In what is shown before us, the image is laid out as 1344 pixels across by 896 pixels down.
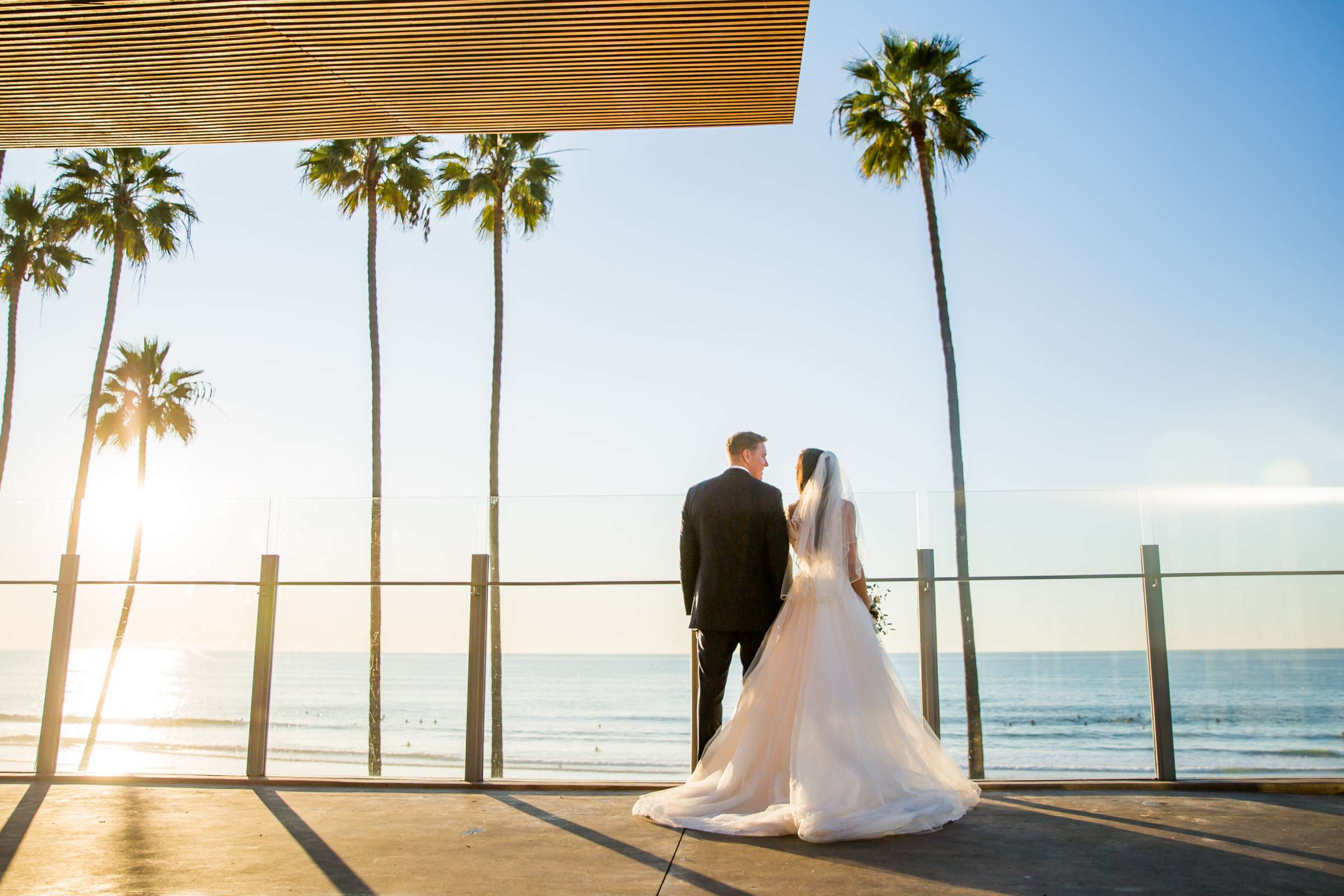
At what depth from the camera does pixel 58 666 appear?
23.0 ft

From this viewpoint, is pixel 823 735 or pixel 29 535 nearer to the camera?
pixel 823 735

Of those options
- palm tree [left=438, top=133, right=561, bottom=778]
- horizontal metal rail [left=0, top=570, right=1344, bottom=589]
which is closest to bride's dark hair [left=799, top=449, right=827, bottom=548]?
horizontal metal rail [left=0, top=570, right=1344, bottom=589]

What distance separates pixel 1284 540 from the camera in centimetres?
648

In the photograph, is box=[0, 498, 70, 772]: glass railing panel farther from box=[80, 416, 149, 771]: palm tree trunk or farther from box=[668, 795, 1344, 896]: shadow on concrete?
box=[668, 795, 1344, 896]: shadow on concrete

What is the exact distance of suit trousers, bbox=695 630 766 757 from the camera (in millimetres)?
5230

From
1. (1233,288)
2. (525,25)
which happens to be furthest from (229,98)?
(1233,288)

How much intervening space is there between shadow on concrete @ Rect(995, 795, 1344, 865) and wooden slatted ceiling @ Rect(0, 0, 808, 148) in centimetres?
416

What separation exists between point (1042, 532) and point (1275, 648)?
92.7 inches

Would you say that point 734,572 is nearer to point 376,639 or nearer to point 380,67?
point 376,639

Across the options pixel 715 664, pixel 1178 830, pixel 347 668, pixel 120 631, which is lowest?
pixel 1178 830

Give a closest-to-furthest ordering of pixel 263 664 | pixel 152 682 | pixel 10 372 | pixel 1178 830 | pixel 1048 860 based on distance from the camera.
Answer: pixel 1048 860
pixel 1178 830
pixel 152 682
pixel 263 664
pixel 10 372

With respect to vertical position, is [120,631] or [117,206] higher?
[117,206]

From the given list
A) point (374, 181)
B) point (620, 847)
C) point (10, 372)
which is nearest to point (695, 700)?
point (620, 847)

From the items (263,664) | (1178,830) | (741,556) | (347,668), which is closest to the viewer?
(1178,830)
